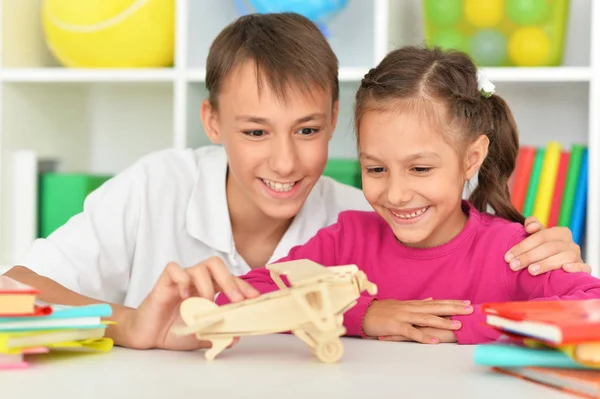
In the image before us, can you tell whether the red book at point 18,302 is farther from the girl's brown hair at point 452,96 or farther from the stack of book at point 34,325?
the girl's brown hair at point 452,96

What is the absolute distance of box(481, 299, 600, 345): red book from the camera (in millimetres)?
702

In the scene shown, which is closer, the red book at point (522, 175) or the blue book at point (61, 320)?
the blue book at point (61, 320)

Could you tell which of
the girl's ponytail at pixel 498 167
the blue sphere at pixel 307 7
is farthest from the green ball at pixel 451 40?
the girl's ponytail at pixel 498 167

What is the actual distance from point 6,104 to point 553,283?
5.20 ft

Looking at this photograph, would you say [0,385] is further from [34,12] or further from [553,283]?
[34,12]

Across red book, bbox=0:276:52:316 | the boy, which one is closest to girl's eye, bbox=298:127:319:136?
the boy

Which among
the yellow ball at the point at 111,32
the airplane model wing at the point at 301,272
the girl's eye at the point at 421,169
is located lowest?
the airplane model wing at the point at 301,272

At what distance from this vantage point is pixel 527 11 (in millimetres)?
1974

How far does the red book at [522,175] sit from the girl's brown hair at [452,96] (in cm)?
65

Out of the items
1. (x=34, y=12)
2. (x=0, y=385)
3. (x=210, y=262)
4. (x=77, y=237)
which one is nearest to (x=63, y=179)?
(x=34, y=12)

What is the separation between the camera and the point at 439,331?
103 cm

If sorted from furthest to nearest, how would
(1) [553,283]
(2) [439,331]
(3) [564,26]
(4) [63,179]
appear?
(4) [63,179], (3) [564,26], (1) [553,283], (2) [439,331]

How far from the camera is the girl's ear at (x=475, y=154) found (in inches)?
50.2

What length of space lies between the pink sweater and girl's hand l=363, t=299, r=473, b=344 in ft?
0.24
